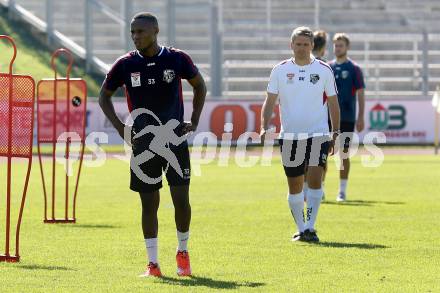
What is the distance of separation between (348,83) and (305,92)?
5.46m

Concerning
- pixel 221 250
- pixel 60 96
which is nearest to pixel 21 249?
pixel 221 250

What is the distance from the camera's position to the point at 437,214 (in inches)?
652

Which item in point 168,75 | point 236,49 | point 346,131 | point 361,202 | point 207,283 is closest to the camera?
point 207,283

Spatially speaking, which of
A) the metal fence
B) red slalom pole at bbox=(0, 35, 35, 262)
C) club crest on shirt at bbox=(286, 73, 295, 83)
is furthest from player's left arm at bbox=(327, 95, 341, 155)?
the metal fence

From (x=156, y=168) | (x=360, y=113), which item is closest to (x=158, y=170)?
(x=156, y=168)

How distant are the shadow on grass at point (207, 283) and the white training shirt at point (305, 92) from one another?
3372 mm

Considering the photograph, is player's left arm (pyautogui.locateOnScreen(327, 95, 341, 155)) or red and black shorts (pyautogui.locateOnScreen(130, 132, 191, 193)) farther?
player's left arm (pyautogui.locateOnScreen(327, 95, 341, 155))

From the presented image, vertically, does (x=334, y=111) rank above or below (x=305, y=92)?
below

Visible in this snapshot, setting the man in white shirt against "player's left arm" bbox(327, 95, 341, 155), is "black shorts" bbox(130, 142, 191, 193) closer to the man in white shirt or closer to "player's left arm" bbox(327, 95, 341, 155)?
the man in white shirt

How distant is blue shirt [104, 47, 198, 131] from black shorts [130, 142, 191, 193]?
253mm

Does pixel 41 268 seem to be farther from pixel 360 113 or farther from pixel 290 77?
pixel 360 113

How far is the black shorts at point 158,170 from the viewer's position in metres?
10.2

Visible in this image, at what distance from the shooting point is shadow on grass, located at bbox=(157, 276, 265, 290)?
378 inches

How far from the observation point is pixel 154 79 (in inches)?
395
